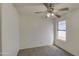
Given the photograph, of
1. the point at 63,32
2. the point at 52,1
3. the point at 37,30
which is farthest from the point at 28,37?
the point at 52,1

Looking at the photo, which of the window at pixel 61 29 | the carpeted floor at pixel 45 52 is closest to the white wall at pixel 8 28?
the carpeted floor at pixel 45 52

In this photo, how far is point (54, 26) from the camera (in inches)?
62.1

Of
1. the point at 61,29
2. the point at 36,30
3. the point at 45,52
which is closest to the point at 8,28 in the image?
the point at 36,30

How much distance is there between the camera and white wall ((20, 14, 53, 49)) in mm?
1604

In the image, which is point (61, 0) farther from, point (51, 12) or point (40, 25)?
point (51, 12)

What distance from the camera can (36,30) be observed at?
1.78 metres

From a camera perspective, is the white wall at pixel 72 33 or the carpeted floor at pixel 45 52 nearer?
the carpeted floor at pixel 45 52

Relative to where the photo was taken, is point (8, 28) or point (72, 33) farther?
point (72, 33)

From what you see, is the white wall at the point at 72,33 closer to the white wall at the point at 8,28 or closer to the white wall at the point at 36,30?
the white wall at the point at 36,30

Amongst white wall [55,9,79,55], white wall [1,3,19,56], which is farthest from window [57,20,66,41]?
white wall [1,3,19,56]

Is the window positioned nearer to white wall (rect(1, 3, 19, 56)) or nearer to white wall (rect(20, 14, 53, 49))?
white wall (rect(20, 14, 53, 49))

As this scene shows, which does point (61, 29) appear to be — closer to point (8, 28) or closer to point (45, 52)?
point (45, 52)

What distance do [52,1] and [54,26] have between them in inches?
20.4

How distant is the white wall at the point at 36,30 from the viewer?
5.26 feet
